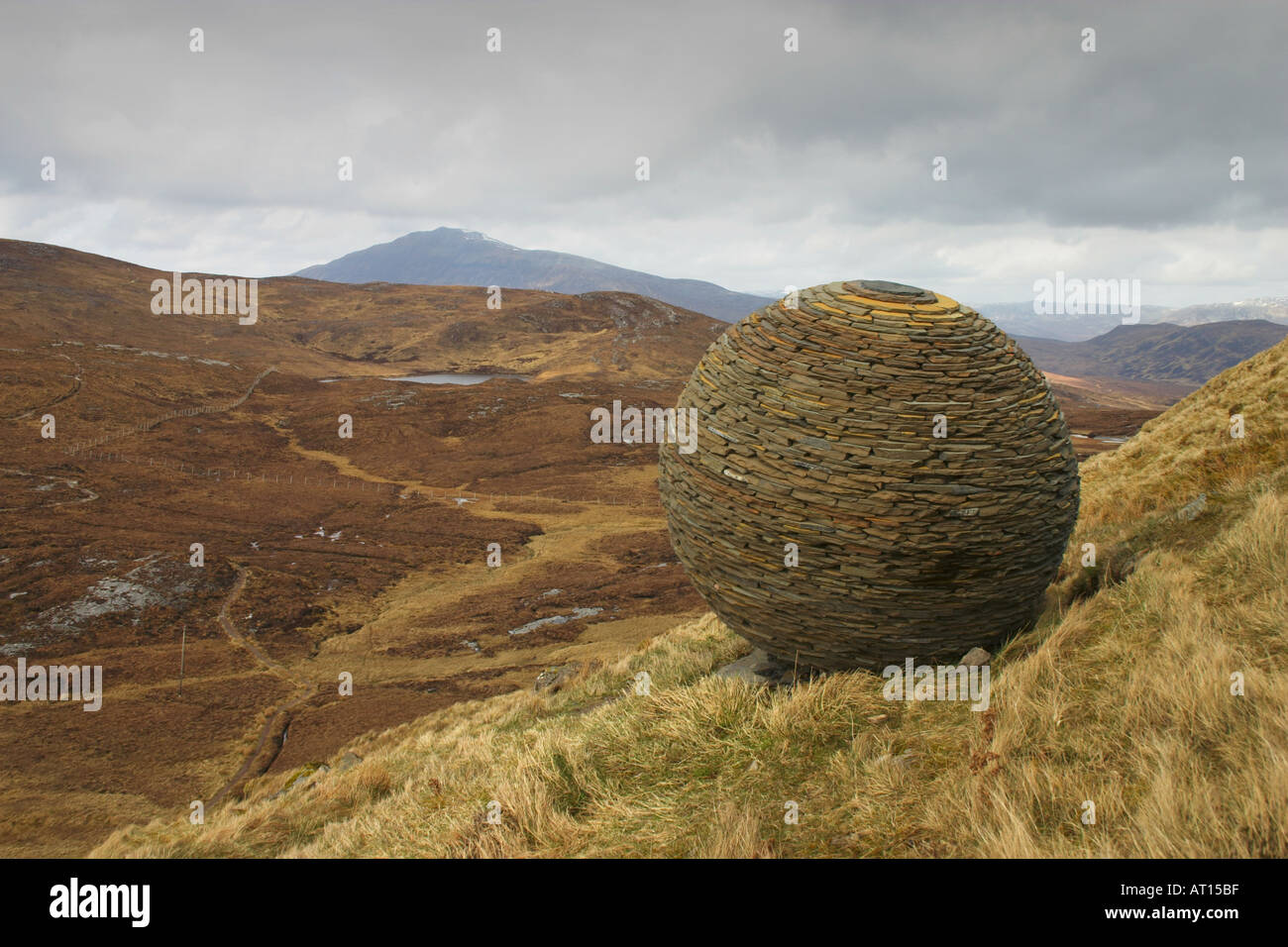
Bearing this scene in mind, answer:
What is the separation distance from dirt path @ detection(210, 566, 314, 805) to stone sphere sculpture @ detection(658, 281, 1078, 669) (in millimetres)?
14437

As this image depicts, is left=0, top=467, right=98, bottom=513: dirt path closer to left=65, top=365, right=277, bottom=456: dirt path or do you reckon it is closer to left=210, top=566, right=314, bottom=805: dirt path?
left=65, top=365, right=277, bottom=456: dirt path

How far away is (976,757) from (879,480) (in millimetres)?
2190

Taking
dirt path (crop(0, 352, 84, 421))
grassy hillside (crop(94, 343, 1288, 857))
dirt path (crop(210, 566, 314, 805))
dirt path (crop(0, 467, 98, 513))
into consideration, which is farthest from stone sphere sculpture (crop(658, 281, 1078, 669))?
dirt path (crop(0, 352, 84, 421))

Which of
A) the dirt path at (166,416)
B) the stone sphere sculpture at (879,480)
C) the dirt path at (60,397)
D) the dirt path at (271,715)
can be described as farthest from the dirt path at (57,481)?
the stone sphere sculpture at (879,480)

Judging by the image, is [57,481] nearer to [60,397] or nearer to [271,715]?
[60,397]

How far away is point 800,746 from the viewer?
5.51 meters

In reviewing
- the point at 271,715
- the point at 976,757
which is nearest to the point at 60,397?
the point at 271,715

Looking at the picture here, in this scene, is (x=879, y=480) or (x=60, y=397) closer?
(x=879, y=480)

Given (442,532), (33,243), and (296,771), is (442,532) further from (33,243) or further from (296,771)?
(33,243)

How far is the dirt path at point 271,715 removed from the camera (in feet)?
53.5

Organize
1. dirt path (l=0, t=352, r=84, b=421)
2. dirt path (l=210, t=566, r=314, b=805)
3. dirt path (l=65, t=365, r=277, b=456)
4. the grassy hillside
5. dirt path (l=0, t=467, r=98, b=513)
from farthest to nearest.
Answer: dirt path (l=0, t=352, r=84, b=421) < dirt path (l=65, t=365, r=277, b=456) < dirt path (l=0, t=467, r=98, b=513) < dirt path (l=210, t=566, r=314, b=805) < the grassy hillside

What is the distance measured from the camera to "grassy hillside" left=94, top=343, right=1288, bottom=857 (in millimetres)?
3615

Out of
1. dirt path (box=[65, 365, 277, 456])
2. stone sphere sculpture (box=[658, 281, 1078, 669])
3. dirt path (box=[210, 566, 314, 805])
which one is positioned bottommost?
dirt path (box=[210, 566, 314, 805])

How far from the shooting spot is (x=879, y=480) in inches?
229
